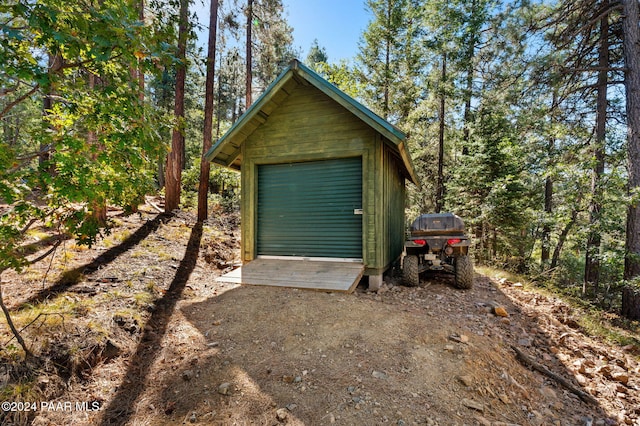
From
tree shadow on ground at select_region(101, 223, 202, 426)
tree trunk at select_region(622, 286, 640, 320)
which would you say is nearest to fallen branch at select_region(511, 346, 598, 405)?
tree shadow on ground at select_region(101, 223, 202, 426)

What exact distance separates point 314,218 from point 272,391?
13.3 ft

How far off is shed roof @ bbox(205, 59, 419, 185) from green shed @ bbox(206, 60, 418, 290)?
0.07 ft

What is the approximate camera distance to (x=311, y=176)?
20.8ft

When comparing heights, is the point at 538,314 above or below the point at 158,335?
below

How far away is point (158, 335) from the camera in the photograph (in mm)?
3580

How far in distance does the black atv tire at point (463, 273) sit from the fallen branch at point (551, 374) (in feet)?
7.25

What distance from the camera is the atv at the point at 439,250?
19.4 ft

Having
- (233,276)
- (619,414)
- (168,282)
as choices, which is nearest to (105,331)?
(168,282)

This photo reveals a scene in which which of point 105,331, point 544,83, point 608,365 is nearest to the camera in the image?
point 105,331

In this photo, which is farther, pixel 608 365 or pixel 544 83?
pixel 544 83

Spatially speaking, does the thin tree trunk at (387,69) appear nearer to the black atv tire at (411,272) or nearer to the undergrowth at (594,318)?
the undergrowth at (594,318)

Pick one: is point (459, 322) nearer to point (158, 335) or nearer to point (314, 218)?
point (314, 218)

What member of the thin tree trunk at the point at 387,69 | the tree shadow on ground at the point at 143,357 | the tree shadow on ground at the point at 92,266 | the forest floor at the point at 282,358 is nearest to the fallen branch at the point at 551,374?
the forest floor at the point at 282,358

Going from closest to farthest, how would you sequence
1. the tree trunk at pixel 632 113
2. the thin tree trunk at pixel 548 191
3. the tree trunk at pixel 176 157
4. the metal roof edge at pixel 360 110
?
the metal roof edge at pixel 360 110, the tree trunk at pixel 632 113, the thin tree trunk at pixel 548 191, the tree trunk at pixel 176 157
